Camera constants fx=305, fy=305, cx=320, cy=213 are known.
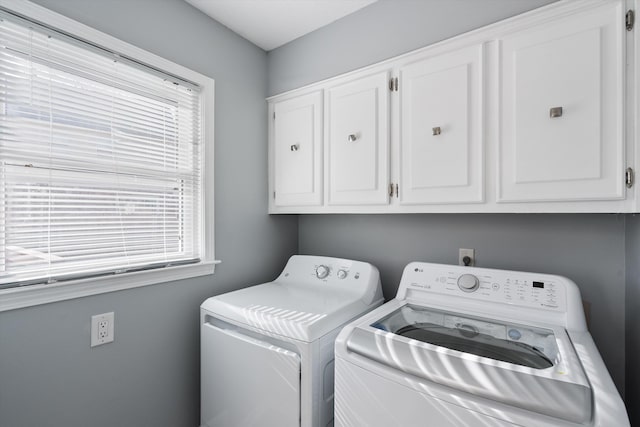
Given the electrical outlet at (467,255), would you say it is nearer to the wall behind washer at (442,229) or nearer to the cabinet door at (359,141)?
the wall behind washer at (442,229)

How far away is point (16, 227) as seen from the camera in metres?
1.17

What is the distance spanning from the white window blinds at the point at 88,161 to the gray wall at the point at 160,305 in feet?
0.47

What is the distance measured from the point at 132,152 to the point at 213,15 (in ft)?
3.12

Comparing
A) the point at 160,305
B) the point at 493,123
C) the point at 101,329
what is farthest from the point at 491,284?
the point at 101,329

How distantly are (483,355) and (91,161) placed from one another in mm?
A: 1792

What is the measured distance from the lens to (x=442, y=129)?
1413 millimetres

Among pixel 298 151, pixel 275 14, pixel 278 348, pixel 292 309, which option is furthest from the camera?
pixel 298 151

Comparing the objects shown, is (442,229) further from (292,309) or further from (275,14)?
(275,14)

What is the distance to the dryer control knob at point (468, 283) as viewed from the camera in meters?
1.35

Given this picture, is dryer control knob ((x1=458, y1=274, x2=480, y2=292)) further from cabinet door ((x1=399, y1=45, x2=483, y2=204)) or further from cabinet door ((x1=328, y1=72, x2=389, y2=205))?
cabinet door ((x1=328, y1=72, x2=389, y2=205))

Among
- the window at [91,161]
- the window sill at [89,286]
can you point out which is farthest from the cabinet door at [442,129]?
Answer: the window sill at [89,286]

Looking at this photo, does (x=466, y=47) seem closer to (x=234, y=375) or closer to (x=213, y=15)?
(x=213, y=15)

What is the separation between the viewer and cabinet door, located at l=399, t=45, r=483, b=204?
1.34 metres

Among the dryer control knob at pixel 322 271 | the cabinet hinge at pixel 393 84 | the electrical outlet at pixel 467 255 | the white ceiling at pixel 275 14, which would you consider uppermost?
the white ceiling at pixel 275 14
